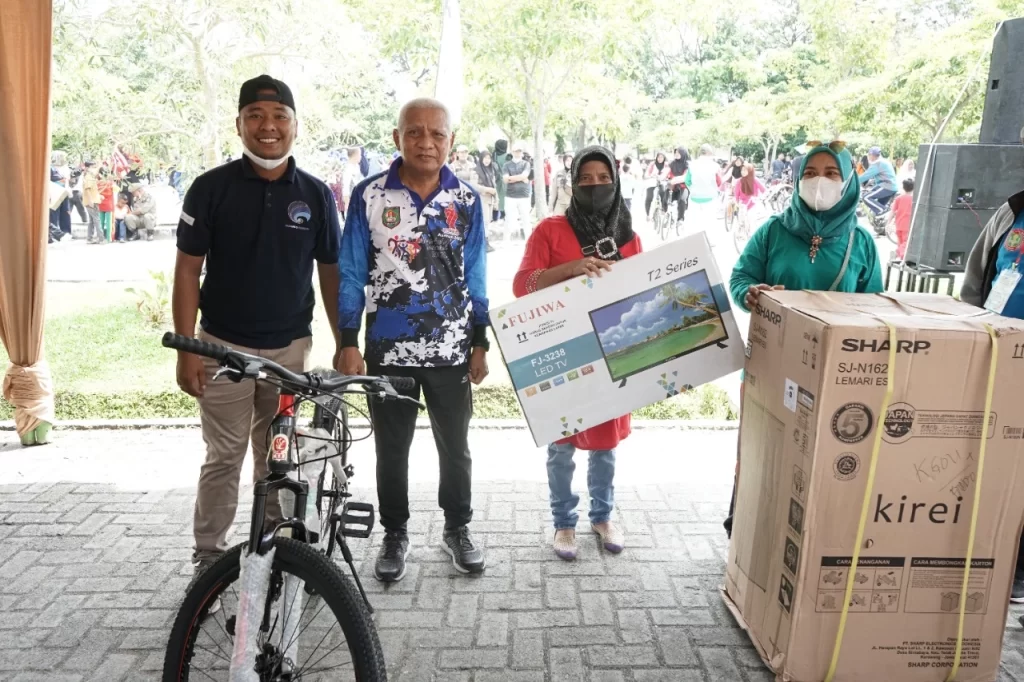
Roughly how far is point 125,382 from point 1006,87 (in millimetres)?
6282

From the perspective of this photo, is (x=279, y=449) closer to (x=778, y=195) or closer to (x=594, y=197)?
(x=594, y=197)

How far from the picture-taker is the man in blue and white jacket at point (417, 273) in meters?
2.93

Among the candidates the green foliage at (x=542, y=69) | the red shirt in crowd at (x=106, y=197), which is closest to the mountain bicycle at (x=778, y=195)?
the green foliage at (x=542, y=69)

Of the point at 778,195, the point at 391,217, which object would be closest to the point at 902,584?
the point at 391,217

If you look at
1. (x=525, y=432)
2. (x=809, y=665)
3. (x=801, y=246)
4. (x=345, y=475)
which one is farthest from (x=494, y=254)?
(x=809, y=665)

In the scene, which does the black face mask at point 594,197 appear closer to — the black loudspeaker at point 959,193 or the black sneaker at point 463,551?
the black sneaker at point 463,551

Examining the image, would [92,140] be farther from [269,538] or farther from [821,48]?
[821,48]

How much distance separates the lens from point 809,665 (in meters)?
2.46

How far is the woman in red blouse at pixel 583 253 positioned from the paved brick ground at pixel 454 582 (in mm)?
334

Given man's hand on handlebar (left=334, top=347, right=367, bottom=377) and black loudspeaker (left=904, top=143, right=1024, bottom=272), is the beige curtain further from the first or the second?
black loudspeaker (left=904, top=143, right=1024, bottom=272)

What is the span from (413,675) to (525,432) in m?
2.68

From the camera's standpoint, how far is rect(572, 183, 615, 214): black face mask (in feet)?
9.96

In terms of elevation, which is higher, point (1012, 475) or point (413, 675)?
point (1012, 475)

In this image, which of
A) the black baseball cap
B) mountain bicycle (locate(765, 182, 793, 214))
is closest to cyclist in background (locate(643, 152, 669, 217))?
mountain bicycle (locate(765, 182, 793, 214))
